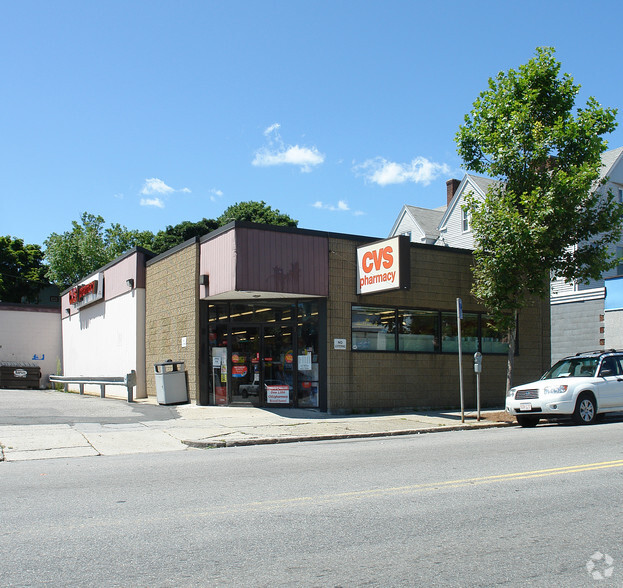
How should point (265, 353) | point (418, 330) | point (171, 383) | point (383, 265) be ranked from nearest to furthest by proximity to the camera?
point (383, 265) < point (265, 353) < point (171, 383) < point (418, 330)

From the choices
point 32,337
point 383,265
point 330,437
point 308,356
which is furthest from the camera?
point 32,337

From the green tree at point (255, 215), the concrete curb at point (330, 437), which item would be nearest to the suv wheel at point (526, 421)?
the concrete curb at point (330, 437)

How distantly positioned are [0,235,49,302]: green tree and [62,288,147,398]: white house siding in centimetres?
2825

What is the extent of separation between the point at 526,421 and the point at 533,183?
619cm

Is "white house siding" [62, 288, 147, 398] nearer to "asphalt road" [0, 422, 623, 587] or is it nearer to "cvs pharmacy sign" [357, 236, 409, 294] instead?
"cvs pharmacy sign" [357, 236, 409, 294]

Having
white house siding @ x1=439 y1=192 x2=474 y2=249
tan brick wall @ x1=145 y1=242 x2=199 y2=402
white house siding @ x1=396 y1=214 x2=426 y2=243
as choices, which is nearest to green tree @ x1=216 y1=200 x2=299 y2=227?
white house siding @ x1=396 y1=214 x2=426 y2=243

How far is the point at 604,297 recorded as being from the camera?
25.3 meters

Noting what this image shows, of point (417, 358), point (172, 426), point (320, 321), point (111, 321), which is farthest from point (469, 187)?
point (172, 426)

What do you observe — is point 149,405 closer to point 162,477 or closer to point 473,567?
point 162,477

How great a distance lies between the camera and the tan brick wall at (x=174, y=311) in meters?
18.0

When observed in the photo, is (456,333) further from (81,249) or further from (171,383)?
(81,249)

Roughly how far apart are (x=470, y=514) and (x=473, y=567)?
153cm

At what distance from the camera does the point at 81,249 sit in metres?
54.7

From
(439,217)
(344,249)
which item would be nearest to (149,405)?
(344,249)
